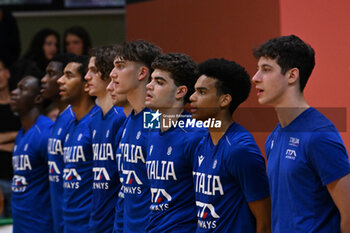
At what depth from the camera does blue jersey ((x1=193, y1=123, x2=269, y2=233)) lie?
383 cm

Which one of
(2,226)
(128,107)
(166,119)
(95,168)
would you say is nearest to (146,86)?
(166,119)

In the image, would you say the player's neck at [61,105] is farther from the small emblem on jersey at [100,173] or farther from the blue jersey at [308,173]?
the blue jersey at [308,173]

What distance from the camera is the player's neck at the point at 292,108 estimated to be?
3.53 m

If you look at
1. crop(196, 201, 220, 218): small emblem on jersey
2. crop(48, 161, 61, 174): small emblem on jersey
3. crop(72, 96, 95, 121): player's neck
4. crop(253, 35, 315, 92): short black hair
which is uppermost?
crop(253, 35, 315, 92): short black hair

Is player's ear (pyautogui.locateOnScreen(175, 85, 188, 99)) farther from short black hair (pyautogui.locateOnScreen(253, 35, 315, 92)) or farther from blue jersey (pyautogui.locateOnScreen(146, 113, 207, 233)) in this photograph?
short black hair (pyautogui.locateOnScreen(253, 35, 315, 92))

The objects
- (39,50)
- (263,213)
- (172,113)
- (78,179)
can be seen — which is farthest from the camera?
(39,50)

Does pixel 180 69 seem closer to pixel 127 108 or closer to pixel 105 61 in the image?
pixel 127 108

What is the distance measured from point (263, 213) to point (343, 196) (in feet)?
2.20

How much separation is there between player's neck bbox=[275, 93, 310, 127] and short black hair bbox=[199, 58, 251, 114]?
0.59 m

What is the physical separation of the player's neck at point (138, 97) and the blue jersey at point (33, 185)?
1.89 meters

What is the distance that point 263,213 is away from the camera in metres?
3.84

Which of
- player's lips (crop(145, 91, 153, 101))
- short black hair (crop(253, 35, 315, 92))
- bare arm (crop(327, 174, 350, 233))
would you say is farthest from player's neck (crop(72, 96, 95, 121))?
bare arm (crop(327, 174, 350, 233))

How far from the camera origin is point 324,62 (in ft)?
14.0

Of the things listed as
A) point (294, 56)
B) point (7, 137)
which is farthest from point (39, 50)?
point (294, 56)
